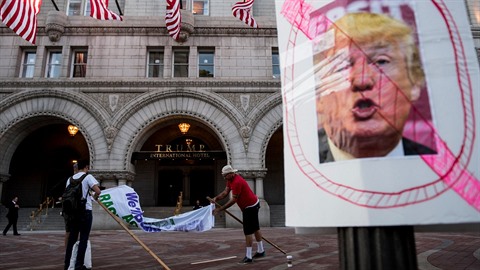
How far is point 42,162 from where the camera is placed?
84.7 feet

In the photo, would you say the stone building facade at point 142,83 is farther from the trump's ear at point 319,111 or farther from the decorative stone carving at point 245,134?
the trump's ear at point 319,111

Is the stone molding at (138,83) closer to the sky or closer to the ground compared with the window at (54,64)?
closer to the ground

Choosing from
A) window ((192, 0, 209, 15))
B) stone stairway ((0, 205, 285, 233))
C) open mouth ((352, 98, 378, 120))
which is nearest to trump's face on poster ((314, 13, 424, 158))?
open mouth ((352, 98, 378, 120))

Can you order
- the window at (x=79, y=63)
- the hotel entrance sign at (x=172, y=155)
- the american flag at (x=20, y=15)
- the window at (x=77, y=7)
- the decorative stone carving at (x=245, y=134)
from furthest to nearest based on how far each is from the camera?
the window at (x=77, y=7) → the window at (x=79, y=63) → the hotel entrance sign at (x=172, y=155) → the decorative stone carving at (x=245, y=134) → the american flag at (x=20, y=15)

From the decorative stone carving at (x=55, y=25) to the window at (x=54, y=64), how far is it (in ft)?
3.17

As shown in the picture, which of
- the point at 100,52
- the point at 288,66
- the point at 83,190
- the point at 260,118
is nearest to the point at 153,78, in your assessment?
the point at 100,52

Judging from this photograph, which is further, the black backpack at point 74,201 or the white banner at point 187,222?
the white banner at point 187,222

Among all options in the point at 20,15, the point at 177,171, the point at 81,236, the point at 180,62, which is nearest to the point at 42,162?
the point at 177,171

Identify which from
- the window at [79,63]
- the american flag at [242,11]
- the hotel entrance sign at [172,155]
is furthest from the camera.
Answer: the window at [79,63]

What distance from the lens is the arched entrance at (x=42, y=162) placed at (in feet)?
81.7

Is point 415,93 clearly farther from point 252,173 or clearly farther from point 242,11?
point 252,173

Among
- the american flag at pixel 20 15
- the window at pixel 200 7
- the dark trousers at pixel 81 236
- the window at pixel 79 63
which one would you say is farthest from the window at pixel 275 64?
the dark trousers at pixel 81 236

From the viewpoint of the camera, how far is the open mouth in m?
2.01

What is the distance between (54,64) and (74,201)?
18.2 meters
